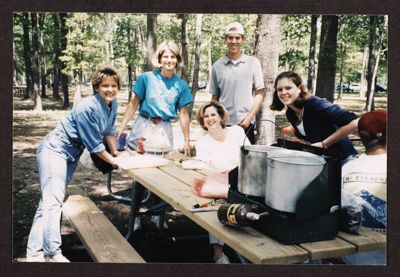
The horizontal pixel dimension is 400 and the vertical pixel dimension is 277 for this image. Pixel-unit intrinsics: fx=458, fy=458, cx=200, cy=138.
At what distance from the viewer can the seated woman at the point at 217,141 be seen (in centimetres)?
270

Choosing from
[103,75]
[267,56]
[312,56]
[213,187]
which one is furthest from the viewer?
[312,56]

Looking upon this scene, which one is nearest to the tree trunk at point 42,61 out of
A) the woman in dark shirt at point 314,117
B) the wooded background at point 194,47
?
the wooded background at point 194,47

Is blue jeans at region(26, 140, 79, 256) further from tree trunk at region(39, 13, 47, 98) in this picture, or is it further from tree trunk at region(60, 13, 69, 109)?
tree trunk at region(39, 13, 47, 98)

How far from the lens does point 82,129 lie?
250 centimetres

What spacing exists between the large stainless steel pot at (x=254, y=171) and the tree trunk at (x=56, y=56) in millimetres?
1506

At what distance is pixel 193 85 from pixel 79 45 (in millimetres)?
801

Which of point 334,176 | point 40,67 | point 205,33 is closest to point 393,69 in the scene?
point 205,33

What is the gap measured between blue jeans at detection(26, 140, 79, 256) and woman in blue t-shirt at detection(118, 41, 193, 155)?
518mm

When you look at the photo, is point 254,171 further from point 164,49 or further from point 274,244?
point 164,49

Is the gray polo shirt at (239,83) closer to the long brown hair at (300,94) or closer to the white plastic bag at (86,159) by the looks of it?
the long brown hair at (300,94)

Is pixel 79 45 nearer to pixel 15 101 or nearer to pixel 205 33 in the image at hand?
pixel 15 101

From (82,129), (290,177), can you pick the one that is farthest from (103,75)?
(290,177)

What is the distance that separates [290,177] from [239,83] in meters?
1.61

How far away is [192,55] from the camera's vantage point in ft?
10.3
